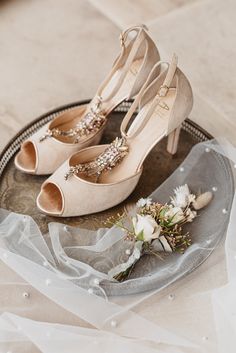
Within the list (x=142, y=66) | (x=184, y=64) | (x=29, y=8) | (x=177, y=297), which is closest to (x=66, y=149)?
(x=142, y=66)

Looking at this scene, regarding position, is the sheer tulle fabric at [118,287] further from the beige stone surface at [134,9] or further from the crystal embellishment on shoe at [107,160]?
the beige stone surface at [134,9]

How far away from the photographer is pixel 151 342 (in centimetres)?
111

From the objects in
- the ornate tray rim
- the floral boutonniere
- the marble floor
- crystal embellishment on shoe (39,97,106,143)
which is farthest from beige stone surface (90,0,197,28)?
the floral boutonniere

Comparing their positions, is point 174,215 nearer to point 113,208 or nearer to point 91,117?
point 113,208

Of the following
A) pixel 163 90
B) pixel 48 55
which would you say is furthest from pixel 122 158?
pixel 48 55

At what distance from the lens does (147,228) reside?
1.16 metres

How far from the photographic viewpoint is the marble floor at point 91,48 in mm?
1646

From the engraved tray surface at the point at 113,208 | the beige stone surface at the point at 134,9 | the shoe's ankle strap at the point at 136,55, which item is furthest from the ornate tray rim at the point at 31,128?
the beige stone surface at the point at 134,9

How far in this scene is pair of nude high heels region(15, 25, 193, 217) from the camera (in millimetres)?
1254

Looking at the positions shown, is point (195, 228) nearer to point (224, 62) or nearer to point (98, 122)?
point (98, 122)

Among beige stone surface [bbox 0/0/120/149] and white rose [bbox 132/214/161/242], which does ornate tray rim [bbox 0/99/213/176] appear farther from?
white rose [bbox 132/214/161/242]

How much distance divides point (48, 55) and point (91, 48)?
128 millimetres

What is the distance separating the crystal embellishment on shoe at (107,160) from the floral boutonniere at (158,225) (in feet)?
0.33

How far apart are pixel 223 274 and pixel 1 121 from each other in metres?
0.72
